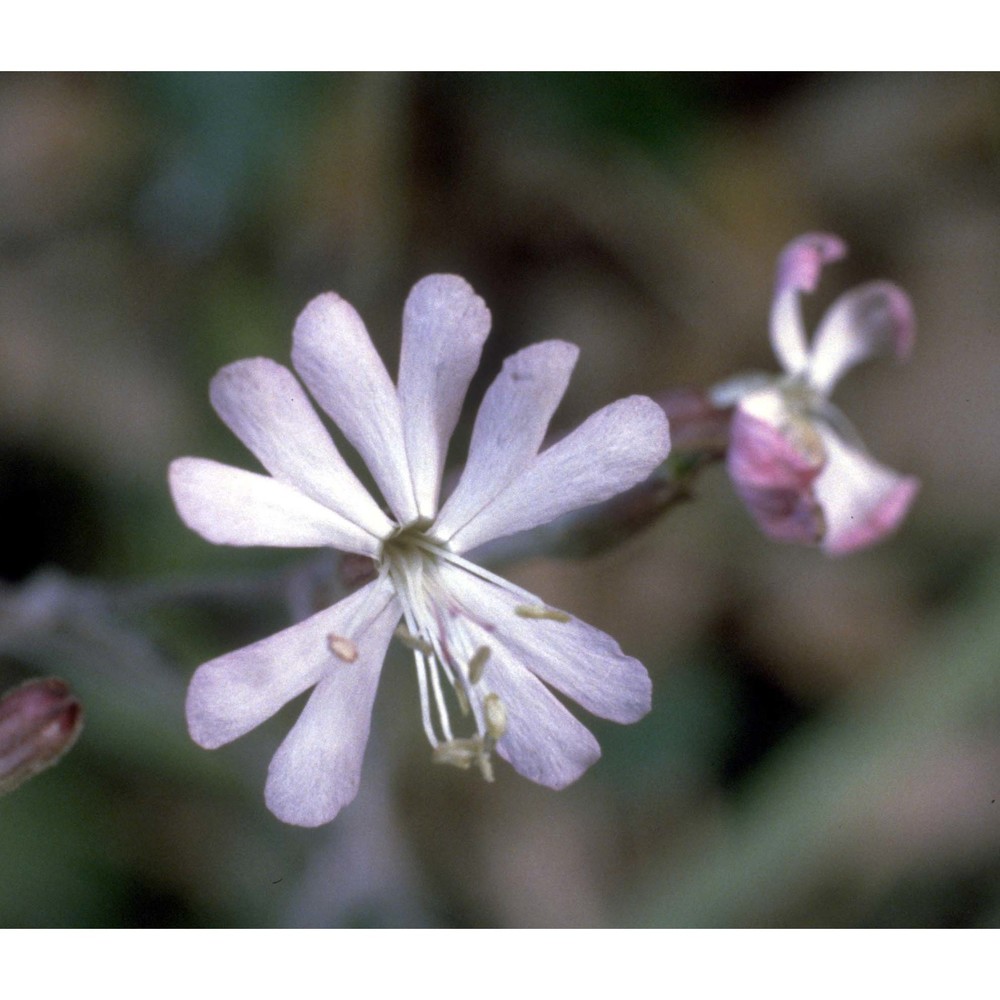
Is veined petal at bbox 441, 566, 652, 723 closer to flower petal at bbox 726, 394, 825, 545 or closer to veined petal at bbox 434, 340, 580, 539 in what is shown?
veined petal at bbox 434, 340, 580, 539

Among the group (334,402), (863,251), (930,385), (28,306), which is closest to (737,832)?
(930,385)

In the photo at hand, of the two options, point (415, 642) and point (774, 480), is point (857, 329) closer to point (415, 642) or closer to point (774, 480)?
point (774, 480)

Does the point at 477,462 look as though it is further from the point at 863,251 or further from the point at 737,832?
the point at 863,251

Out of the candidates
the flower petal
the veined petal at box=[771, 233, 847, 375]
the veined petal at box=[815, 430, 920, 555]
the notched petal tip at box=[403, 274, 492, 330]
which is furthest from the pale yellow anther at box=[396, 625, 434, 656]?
the veined petal at box=[771, 233, 847, 375]

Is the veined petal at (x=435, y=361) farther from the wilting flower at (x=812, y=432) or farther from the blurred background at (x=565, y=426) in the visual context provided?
the blurred background at (x=565, y=426)

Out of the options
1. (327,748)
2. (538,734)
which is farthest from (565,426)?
(327,748)

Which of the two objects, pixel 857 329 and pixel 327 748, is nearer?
pixel 327 748

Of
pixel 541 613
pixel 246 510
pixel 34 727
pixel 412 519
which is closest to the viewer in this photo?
pixel 246 510

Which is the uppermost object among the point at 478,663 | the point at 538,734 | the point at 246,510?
the point at 246,510
